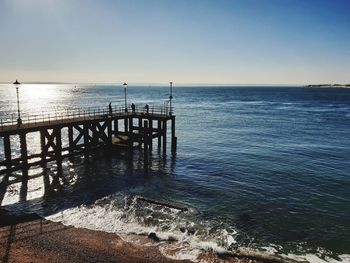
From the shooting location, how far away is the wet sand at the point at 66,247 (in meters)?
14.8

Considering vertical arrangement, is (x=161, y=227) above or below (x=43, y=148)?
below

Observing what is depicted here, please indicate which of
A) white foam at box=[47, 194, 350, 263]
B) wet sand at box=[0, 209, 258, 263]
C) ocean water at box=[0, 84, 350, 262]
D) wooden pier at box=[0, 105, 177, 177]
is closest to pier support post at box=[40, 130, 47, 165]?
wooden pier at box=[0, 105, 177, 177]

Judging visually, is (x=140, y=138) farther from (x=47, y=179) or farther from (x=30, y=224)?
(x=30, y=224)

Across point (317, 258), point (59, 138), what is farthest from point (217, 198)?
point (59, 138)

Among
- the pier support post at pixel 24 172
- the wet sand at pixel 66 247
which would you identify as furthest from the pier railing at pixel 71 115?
the wet sand at pixel 66 247

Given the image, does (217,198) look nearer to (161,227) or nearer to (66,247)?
(161,227)

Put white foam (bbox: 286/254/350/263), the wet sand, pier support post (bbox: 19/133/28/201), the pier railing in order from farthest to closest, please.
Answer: the pier railing < pier support post (bbox: 19/133/28/201) < white foam (bbox: 286/254/350/263) < the wet sand

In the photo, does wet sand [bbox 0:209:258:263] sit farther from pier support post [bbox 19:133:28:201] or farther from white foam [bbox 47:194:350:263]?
pier support post [bbox 19:133:28:201]

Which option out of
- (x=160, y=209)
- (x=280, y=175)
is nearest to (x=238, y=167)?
(x=280, y=175)

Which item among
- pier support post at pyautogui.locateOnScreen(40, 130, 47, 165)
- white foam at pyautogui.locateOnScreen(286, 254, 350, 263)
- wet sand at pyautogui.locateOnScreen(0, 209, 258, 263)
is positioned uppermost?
pier support post at pyautogui.locateOnScreen(40, 130, 47, 165)

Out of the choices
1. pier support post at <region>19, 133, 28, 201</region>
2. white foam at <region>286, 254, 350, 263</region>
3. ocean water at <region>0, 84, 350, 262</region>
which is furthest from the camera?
pier support post at <region>19, 133, 28, 201</region>

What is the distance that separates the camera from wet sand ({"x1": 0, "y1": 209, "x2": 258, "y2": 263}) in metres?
14.8

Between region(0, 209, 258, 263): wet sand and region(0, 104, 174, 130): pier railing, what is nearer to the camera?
region(0, 209, 258, 263): wet sand

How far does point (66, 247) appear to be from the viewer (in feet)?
51.4
